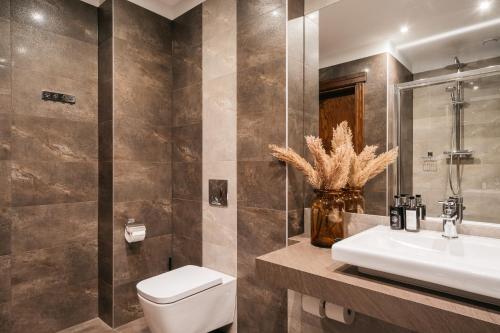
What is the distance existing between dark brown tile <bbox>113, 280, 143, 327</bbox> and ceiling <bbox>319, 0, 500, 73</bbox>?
2044mm

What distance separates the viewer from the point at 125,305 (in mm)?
2154

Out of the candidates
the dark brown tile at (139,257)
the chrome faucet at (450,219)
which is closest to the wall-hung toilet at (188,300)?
the dark brown tile at (139,257)

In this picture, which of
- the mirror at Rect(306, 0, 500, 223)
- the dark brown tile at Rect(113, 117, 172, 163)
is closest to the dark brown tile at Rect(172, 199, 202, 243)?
the dark brown tile at Rect(113, 117, 172, 163)

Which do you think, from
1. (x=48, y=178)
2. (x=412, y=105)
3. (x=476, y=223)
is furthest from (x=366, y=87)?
(x=48, y=178)

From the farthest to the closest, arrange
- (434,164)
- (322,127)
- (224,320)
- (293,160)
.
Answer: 1. (224,320)
2. (322,127)
3. (293,160)
4. (434,164)

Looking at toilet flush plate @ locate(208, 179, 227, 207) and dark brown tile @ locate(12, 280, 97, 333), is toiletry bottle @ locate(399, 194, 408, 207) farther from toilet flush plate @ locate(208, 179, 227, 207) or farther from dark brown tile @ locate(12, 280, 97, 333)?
dark brown tile @ locate(12, 280, 97, 333)

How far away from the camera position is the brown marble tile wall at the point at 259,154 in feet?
5.50

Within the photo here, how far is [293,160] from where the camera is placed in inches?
59.6

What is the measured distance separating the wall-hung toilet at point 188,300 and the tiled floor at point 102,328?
521mm

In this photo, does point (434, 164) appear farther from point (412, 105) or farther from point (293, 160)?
point (293, 160)

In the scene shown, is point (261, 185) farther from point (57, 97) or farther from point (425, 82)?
point (57, 97)

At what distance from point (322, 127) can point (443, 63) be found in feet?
2.12

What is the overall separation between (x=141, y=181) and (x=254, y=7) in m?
1.44

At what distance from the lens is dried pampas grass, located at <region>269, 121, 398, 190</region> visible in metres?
1.40
